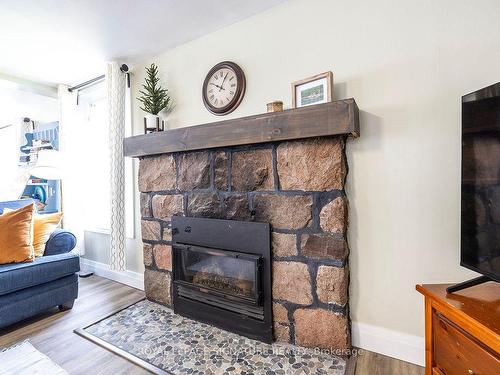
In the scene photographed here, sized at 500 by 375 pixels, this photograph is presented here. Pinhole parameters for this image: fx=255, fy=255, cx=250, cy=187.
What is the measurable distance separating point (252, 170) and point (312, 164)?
430 mm

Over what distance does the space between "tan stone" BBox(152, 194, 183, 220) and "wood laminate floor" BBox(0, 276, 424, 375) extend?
0.87 metres

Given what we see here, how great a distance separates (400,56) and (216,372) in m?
Answer: 2.12

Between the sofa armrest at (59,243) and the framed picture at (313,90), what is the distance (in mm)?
2375

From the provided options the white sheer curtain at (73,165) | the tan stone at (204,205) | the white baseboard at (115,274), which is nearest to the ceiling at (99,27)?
the white sheer curtain at (73,165)

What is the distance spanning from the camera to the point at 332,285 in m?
1.56

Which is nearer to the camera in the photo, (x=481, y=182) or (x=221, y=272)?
(x=481, y=182)

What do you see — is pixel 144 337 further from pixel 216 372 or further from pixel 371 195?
pixel 371 195

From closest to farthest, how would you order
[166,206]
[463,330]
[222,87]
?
[463,330]
[222,87]
[166,206]

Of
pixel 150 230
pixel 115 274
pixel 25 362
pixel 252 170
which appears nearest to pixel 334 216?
pixel 252 170

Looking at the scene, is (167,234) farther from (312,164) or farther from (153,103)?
(312,164)

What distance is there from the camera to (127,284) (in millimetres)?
2773

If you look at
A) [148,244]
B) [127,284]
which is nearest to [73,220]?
[127,284]

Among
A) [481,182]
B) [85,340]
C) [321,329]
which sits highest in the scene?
[481,182]

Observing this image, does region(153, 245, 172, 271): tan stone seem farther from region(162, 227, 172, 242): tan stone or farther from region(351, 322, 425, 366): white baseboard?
region(351, 322, 425, 366): white baseboard
